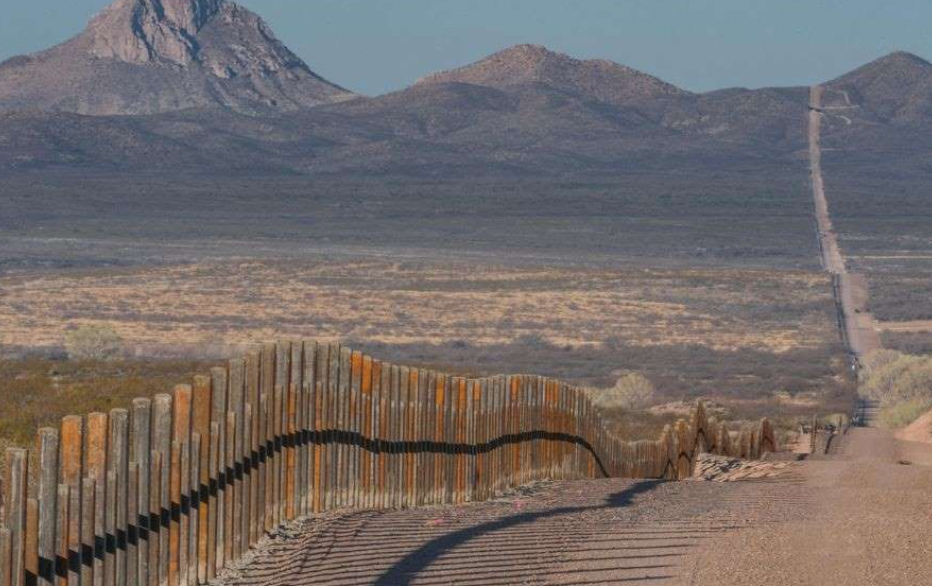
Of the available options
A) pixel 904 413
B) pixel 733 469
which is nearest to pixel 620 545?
pixel 733 469

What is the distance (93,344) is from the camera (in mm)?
40594

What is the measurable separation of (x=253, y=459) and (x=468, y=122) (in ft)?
482

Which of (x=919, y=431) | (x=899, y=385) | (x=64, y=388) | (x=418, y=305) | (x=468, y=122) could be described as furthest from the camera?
(x=468, y=122)

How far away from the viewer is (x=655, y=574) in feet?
24.6

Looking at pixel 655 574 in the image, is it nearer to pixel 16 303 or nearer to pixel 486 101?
pixel 16 303

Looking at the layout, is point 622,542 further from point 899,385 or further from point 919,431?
point 899,385

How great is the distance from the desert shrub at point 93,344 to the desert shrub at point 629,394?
9769 mm

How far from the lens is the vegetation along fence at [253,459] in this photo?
5961mm

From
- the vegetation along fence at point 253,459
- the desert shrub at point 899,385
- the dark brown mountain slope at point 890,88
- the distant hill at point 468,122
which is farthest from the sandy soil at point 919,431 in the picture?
the dark brown mountain slope at point 890,88

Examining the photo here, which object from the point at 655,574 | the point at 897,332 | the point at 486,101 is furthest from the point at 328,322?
the point at 486,101

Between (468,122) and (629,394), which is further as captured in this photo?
(468,122)

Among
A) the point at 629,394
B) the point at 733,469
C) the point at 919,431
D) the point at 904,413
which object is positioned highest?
the point at 733,469

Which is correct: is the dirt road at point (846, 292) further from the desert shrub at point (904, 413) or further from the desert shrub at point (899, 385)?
the desert shrub at point (904, 413)

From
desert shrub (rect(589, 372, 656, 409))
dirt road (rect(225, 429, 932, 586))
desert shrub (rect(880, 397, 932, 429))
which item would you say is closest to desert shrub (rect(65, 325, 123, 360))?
desert shrub (rect(589, 372, 656, 409))
